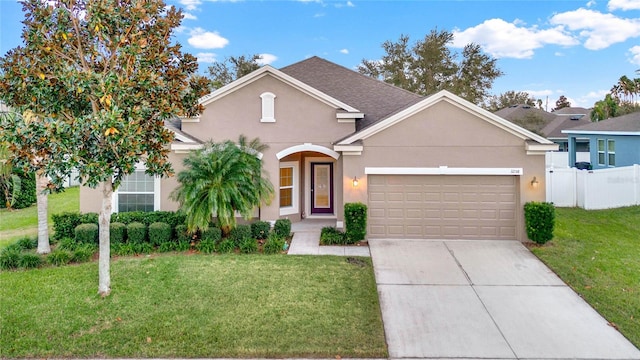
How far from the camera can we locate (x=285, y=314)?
6.34 meters

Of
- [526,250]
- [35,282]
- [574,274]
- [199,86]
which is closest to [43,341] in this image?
[35,282]

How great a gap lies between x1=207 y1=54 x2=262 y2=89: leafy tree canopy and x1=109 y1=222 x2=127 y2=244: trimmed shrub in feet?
83.8

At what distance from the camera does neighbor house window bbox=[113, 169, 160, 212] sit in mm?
12414

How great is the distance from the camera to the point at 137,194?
12.5 m

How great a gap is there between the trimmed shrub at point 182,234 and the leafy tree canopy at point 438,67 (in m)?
27.1

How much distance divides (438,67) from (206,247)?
2855 centimetres

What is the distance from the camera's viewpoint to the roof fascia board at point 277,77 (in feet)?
40.8

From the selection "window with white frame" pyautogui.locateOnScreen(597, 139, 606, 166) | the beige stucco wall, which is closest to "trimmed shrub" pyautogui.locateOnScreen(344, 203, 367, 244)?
the beige stucco wall

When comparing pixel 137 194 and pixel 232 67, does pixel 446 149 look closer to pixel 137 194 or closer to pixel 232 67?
pixel 137 194

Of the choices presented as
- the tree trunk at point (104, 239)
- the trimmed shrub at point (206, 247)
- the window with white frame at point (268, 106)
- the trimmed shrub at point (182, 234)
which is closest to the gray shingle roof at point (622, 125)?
the window with white frame at point (268, 106)

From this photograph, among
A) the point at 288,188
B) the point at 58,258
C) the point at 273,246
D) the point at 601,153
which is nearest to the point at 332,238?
the point at 273,246

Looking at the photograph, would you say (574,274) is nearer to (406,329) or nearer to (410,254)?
(410,254)

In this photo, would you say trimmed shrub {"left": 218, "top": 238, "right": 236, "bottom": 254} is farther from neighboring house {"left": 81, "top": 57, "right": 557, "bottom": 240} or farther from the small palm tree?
neighboring house {"left": 81, "top": 57, "right": 557, "bottom": 240}

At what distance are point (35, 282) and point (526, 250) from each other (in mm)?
11902
